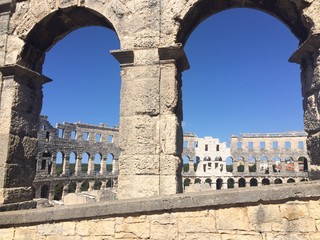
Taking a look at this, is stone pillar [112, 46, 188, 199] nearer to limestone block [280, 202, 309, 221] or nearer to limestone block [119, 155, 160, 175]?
limestone block [119, 155, 160, 175]

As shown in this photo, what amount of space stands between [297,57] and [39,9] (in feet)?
14.9

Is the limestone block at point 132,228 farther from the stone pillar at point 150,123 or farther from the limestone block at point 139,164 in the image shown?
the limestone block at point 139,164

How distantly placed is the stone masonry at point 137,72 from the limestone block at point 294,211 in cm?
164

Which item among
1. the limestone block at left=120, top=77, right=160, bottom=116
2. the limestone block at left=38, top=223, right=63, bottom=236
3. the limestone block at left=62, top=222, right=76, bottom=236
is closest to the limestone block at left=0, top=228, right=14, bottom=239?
the limestone block at left=38, top=223, right=63, bottom=236

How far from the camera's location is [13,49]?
5500 millimetres

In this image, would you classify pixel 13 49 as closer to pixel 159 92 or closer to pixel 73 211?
pixel 159 92

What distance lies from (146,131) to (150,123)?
135 millimetres

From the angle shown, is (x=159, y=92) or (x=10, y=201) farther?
(x=10, y=201)

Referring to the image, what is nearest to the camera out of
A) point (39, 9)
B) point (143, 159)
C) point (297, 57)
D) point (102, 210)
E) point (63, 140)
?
point (102, 210)

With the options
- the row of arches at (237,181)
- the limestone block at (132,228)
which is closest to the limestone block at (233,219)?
the limestone block at (132,228)

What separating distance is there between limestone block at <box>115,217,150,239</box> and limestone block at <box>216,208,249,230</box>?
786 millimetres

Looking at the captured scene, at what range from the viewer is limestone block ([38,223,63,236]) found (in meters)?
3.60

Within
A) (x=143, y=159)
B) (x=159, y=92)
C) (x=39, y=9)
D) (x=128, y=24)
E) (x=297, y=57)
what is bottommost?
(x=143, y=159)

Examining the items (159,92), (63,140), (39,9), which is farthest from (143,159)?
(63,140)
